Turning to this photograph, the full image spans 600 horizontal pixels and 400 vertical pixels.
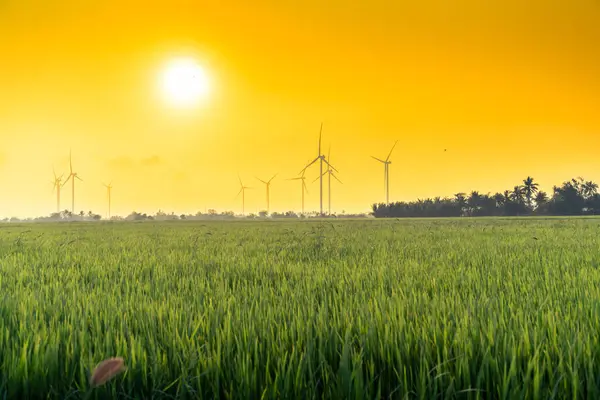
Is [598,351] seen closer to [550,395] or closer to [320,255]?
[550,395]

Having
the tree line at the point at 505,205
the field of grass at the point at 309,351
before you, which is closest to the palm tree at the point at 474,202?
the tree line at the point at 505,205

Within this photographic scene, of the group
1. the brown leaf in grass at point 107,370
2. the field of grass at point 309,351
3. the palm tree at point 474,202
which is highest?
the palm tree at point 474,202

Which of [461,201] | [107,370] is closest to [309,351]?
[107,370]

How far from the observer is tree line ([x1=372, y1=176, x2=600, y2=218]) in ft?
374

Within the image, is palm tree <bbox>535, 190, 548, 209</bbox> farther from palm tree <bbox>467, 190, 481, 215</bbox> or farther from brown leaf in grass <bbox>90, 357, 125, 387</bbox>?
brown leaf in grass <bbox>90, 357, 125, 387</bbox>

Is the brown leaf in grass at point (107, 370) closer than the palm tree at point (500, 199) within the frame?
Yes

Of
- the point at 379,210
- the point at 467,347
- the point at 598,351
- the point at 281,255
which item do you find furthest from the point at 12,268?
the point at 379,210

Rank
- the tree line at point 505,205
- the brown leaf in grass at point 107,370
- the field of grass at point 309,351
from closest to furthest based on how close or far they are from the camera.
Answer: the brown leaf in grass at point 107,370, the field of grass at point 309,351, the tree line at point 505,205

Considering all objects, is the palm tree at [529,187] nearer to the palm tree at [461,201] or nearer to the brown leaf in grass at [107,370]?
the palm tree at [461,201]

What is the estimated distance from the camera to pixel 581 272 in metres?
6.28

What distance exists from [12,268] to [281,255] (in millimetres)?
5040

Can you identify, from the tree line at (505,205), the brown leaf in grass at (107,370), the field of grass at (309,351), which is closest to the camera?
the brown leaf in grass at (107,370)

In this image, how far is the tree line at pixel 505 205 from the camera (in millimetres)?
113912

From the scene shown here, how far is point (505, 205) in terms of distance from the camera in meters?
119
